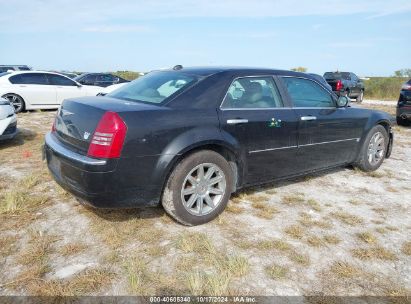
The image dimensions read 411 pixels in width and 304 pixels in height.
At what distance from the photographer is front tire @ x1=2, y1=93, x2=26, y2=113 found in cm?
1132

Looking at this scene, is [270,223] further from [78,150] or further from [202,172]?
[78,150]

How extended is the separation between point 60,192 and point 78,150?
1.37m

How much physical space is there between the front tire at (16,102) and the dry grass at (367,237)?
35.6 ft

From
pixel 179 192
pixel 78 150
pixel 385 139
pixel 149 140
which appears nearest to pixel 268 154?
pixel 179 192

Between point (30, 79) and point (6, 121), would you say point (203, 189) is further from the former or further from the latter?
point (30, 79)

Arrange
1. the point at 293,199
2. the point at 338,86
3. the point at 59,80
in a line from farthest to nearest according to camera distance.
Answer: the point at 338,86 → the point at 59,80 → the point at 293,199

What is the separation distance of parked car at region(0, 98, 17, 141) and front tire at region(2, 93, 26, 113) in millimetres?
4849

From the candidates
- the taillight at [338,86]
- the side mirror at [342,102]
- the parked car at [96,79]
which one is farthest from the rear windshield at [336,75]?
the side mirror at [342,102]

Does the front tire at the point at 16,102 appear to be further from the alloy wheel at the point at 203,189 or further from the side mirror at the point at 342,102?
the side mirror at the point at 342,102

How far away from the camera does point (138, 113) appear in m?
3.29

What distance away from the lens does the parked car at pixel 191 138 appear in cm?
321

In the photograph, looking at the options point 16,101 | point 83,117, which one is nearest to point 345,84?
point 16,101

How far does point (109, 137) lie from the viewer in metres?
3.13

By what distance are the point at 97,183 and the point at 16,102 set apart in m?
9.82
